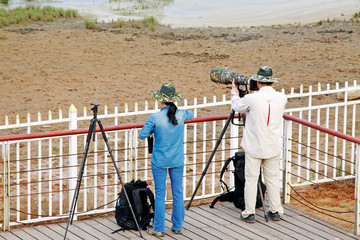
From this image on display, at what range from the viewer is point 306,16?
33156mm

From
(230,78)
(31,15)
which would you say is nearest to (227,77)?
(230,78)

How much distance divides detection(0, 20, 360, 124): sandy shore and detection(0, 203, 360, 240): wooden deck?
823 centimetres

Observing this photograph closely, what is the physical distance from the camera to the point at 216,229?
7.29 meters

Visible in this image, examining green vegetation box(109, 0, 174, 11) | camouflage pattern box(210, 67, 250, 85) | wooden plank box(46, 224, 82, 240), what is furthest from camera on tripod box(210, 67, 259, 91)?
green vegetation box(109, 0, 174, 11)

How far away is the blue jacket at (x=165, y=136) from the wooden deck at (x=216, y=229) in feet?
2.70

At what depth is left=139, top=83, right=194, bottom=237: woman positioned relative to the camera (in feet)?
22.1

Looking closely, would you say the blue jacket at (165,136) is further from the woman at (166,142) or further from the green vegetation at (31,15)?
the green vegetation at (31,15)

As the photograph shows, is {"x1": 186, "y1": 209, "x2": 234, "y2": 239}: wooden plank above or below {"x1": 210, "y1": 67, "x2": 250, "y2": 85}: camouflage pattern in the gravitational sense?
below

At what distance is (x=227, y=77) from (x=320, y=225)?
1.83 meters

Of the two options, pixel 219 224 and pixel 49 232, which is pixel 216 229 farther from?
pixel 49 232

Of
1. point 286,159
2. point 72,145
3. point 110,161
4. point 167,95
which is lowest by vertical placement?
point 110,161

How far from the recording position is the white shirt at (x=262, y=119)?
6.97 metres

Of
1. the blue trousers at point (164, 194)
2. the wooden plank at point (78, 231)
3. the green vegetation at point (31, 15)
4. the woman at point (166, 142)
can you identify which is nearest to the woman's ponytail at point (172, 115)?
the woman at point (166, 142)

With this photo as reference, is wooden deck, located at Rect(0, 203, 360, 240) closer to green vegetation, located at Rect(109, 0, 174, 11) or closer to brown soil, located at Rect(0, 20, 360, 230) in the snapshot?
brown soil, located at Rect(0, 20, 360, 230)
